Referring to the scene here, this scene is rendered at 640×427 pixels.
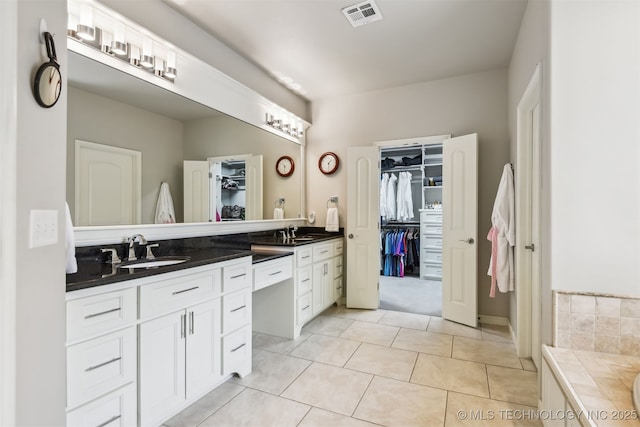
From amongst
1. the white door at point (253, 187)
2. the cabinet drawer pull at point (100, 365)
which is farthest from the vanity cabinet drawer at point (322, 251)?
the cabinet drawer pull at point (100, 365)

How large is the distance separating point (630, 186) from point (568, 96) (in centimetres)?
51

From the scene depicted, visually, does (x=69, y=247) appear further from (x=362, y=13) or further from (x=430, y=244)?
(x=430, y=244)

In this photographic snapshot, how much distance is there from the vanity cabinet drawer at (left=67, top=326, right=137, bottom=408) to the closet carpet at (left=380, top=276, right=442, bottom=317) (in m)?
2.95

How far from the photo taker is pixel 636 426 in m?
0.99

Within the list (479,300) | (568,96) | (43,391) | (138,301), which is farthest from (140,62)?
(479,300)

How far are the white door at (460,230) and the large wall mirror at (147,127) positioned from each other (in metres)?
2.22

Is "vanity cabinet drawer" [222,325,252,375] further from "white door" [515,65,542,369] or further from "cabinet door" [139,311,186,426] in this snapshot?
"white door" [515,65,542,369]

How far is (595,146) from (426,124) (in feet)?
7.62

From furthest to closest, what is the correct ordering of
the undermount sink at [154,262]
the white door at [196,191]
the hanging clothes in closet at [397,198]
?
the hanging clothes in closet at [397,198]
the white door at [196,191]
the undermount sink at [154,262]

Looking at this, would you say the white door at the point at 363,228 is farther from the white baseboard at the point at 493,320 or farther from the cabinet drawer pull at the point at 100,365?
the cabinet drawer pull at the point at 100,365

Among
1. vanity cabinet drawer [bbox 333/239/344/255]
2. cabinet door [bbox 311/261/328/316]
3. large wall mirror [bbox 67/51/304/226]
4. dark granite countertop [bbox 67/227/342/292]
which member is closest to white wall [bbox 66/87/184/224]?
large wall mirror [bbox 67/51/304/226]

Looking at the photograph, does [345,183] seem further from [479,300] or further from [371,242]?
[479,300]

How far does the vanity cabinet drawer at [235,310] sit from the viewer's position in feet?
6.63

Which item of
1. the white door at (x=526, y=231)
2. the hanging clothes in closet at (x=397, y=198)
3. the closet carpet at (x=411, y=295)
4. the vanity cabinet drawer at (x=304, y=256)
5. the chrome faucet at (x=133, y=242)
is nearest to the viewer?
the chrome faucet at (x=133, y=242)
